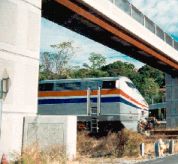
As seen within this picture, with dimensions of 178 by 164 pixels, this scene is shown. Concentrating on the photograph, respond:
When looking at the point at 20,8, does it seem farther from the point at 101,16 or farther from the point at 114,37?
the point at 114,37

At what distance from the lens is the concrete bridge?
1298 cm

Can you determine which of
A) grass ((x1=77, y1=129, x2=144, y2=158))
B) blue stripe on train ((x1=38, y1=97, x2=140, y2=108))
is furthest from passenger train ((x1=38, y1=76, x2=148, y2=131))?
grass ((x1=77, y1=129, x2=144, y2=158))

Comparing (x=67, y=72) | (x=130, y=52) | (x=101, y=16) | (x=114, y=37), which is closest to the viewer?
(x=101, y=16)

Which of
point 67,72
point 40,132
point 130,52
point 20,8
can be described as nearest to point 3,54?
point 20,8

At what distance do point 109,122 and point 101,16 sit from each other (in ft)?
32.9

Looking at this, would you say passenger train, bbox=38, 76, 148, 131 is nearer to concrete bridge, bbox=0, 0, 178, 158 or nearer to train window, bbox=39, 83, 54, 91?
train window, bbox=39, 83, 54, 91

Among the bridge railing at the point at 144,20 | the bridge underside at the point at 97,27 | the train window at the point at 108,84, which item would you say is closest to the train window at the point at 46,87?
the train window at the point at 108,84

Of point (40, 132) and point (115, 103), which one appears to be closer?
point (40, 132)

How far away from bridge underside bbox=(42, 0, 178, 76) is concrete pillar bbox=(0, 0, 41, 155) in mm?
2412

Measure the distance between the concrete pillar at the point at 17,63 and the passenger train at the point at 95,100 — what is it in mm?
13214

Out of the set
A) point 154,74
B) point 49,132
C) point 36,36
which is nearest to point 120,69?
point 154,74

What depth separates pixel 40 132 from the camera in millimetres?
13789

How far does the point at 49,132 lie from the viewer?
1375 centimetres

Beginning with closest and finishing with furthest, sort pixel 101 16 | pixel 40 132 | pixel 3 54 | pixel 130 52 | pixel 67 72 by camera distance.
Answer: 1. pixel 3 54
2. pixel 40 132
3. pixel 101 16
4. pixel 130 52
5. pixel 67 72
